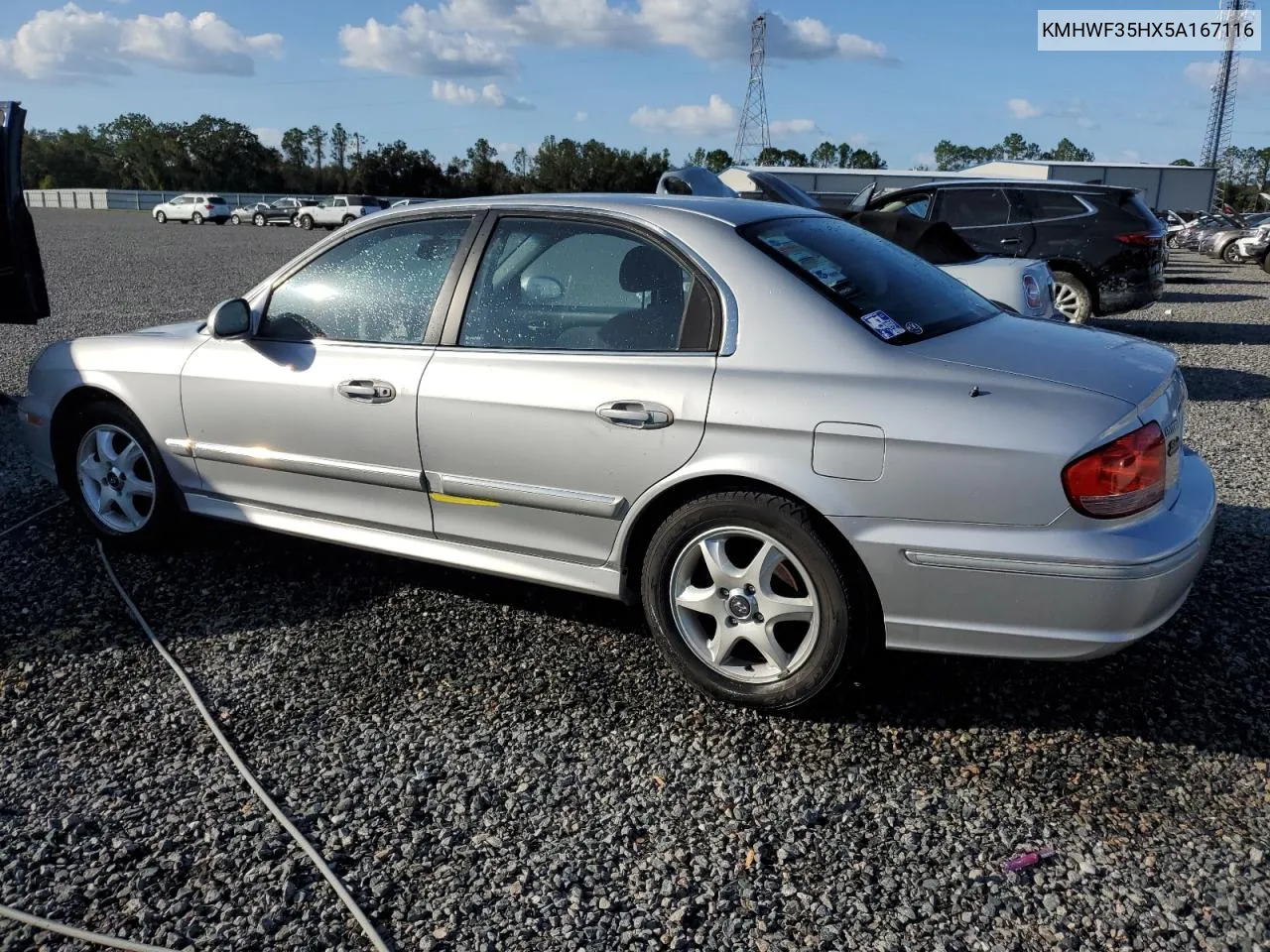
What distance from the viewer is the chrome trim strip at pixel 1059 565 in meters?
2.68

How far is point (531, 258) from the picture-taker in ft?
11.9

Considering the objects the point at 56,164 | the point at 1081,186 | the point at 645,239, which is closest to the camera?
the point at 645,239

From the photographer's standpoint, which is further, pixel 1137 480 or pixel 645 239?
pixel 645 239

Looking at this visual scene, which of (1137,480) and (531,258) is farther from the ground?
(531,258)

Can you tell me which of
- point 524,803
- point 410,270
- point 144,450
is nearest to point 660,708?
point 524,803

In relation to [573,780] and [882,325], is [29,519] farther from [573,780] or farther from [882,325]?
[882,325]

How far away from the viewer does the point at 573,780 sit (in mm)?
2871

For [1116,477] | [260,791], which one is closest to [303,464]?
[260,791]

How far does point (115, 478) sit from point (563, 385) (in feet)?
7.80

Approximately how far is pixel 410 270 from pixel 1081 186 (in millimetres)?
8929

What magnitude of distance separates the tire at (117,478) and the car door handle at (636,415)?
217cm

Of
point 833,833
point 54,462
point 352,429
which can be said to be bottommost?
point 833,833

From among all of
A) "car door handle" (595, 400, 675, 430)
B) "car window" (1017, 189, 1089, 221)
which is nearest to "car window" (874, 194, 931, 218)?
"car window" (1017, 189, 1089, 221)

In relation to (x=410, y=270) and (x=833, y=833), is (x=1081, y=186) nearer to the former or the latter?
(x=410, y=270)
